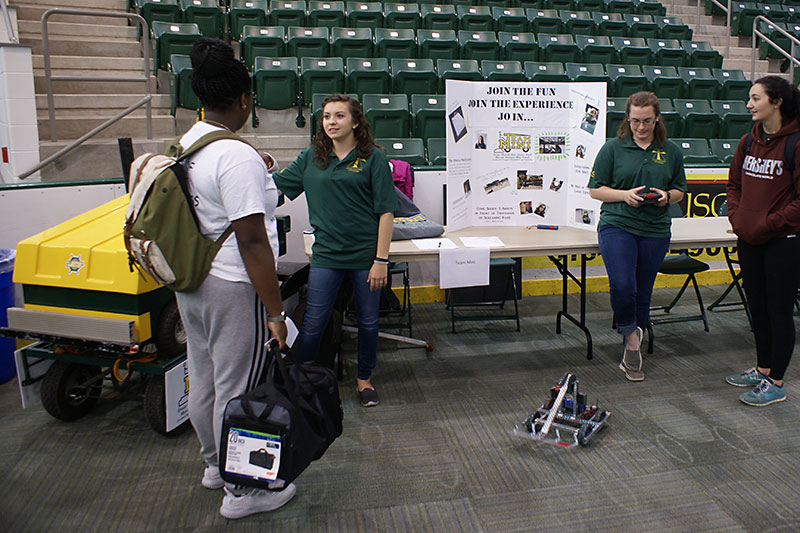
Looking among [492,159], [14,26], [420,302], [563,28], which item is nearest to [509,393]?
[492,159]

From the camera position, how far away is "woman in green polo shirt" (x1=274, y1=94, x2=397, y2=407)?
107 inches

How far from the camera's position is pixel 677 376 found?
3439 mm

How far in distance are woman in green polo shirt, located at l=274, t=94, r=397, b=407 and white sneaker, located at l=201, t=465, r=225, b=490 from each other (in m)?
0.73

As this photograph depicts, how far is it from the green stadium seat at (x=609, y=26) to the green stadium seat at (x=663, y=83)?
1.53 m

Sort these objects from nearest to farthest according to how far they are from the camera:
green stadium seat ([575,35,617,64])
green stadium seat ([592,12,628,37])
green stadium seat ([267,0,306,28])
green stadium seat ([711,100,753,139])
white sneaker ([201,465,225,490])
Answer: white sneaker ([201,465,225,490]) < green stadium seat ([711,100,753,139]) < green stadium seat ([267,0,306,28]) < green stadium seat ([575,35,617,64]) < green stadium seat ([592,12,628,37])

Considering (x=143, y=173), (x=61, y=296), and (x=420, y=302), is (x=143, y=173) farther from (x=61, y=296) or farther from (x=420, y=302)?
(x=420, y=302)

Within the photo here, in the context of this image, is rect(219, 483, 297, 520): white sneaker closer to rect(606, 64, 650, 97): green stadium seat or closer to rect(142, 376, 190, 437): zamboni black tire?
rect(142, 376, 190, 437): zamboni black tire

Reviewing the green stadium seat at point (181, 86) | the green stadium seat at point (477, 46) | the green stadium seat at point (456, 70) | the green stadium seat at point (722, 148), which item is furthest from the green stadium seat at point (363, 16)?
the green stadium seat at point (722, 148)

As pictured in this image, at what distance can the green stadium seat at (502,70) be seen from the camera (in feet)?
22.2

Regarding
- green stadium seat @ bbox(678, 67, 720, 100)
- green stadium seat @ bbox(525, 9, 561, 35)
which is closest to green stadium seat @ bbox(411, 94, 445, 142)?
green stadium seat @ bbox(525, 9, 561, 35)

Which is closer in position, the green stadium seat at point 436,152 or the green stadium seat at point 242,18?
the green stadium seat at point 436,152

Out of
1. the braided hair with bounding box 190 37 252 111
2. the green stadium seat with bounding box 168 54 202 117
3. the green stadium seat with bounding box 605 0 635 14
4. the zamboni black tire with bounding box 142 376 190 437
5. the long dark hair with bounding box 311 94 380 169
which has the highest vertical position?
the green stadium seat with bounding box 605 0 635 14

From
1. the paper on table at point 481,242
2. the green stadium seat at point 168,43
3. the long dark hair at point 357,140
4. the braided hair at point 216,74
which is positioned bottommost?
the paper on table at point 481,242

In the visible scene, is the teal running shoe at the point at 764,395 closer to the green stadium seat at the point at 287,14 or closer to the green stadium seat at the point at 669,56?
the green stadium seat at the point at 669,56
